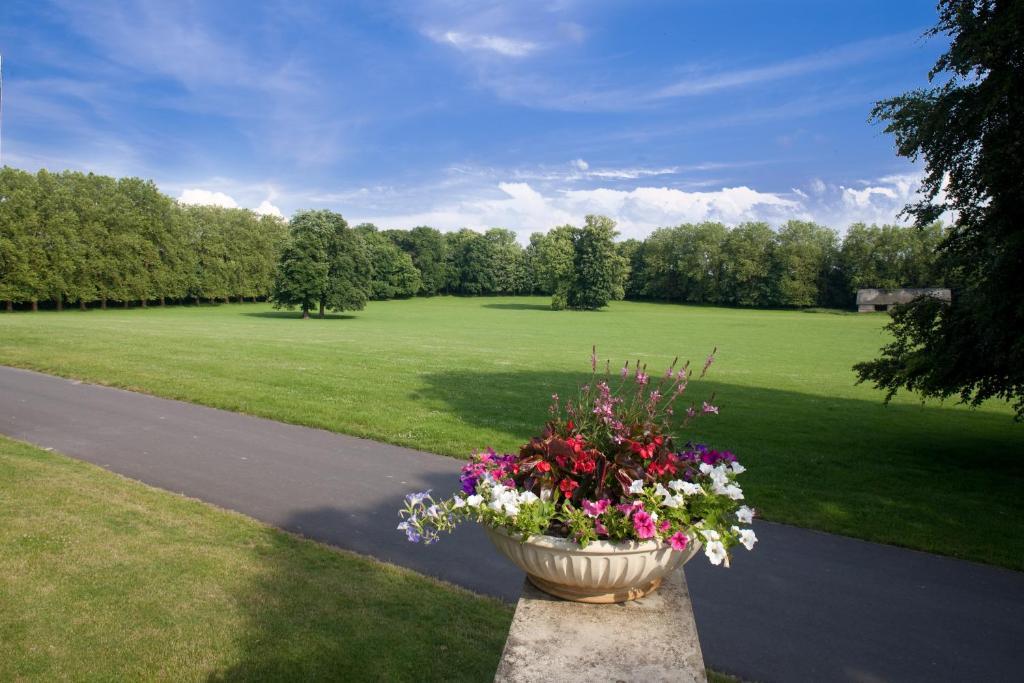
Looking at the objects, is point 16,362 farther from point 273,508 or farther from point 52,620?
point 52,620

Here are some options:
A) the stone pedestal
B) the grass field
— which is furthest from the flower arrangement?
the grass field

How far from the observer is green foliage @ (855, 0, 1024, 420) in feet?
24.4

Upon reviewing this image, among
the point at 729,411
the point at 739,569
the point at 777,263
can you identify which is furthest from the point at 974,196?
the point at 777,263

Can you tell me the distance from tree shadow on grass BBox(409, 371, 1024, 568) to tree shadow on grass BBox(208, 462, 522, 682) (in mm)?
4025

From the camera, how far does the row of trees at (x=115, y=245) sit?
5600 centimetres

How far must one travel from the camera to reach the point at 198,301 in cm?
7738

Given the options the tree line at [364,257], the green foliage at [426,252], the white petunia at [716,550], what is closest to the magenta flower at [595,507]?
the white petunia at [716,550]

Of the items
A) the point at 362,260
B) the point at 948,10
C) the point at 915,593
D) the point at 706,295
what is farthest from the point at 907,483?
the point at 706,295

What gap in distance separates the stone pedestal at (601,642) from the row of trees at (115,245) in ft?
217

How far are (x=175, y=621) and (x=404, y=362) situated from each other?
58.0ft

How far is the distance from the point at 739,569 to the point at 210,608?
456 centimetres

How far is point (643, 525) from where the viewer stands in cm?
253

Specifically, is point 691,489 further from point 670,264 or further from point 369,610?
point 670,264

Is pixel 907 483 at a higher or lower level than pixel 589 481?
lower
